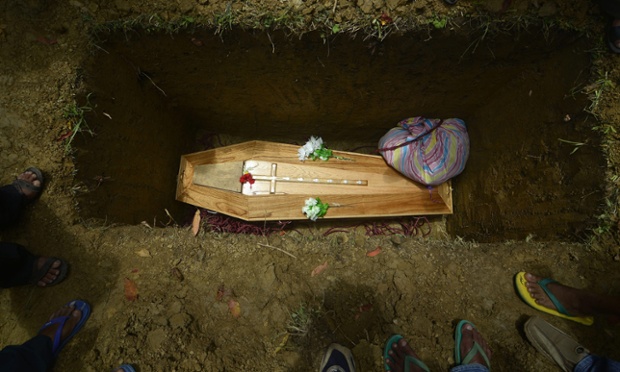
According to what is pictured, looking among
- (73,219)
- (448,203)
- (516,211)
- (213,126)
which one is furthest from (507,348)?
(213,126)

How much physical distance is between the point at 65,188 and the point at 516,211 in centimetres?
339

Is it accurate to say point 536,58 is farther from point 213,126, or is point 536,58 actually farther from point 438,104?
point 213,126

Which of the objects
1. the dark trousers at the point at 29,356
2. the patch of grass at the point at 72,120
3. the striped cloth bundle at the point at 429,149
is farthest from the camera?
the striped cloth bundle at the point at 429,149

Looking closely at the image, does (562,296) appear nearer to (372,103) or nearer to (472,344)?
(472,344)

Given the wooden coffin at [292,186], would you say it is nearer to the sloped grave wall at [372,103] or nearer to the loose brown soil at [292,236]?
the sloped grave wall at [372,103]

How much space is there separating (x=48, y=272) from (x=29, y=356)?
47cm

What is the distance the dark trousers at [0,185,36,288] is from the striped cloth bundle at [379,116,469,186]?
2.77 m

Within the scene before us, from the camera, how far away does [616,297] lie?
1.78 m

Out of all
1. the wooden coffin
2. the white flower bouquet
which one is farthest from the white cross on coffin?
the white flower bouquet

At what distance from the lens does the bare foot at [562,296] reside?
1.83m

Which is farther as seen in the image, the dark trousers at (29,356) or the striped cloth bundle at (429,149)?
the striped cloth bundle at (429,149)

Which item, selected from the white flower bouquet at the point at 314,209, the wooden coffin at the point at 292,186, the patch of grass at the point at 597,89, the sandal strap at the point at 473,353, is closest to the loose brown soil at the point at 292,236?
the patch of grass at the point at 597,89

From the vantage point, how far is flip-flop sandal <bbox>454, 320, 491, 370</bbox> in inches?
69.5

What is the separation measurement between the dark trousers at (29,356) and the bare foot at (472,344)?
2.41m
